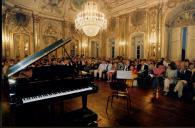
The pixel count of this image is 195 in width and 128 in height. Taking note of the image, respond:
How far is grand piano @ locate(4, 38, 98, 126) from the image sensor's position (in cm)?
253

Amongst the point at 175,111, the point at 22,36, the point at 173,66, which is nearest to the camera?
the point at 175,111

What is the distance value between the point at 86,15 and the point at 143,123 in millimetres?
5425

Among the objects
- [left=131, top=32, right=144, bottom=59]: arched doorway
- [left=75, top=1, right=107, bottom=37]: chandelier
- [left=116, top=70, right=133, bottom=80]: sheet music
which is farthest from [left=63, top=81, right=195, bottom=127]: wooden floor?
[left=131, top=32, right=144, bottom=59]: arched doorway

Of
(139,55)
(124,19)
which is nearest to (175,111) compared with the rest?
(139,55)

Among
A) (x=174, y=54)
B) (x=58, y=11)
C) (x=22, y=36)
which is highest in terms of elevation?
(x=58, y=11)

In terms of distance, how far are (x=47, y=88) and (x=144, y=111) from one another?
8.13 feet

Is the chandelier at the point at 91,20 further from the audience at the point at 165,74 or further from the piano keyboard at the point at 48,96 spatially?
the piano keyboard at the point at 48,96

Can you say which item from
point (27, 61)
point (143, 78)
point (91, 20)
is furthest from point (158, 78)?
point (27, 61)

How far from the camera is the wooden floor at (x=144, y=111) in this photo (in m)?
3.20

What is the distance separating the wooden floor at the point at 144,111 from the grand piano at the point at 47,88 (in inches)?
24.0

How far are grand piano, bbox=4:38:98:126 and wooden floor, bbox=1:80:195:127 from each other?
610 mm

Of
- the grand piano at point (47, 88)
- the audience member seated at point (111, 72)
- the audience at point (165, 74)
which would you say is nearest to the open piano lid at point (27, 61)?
the grand piano at point (47, 88)

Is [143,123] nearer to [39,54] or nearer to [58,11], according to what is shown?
[39,54]

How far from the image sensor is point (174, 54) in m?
9.35
